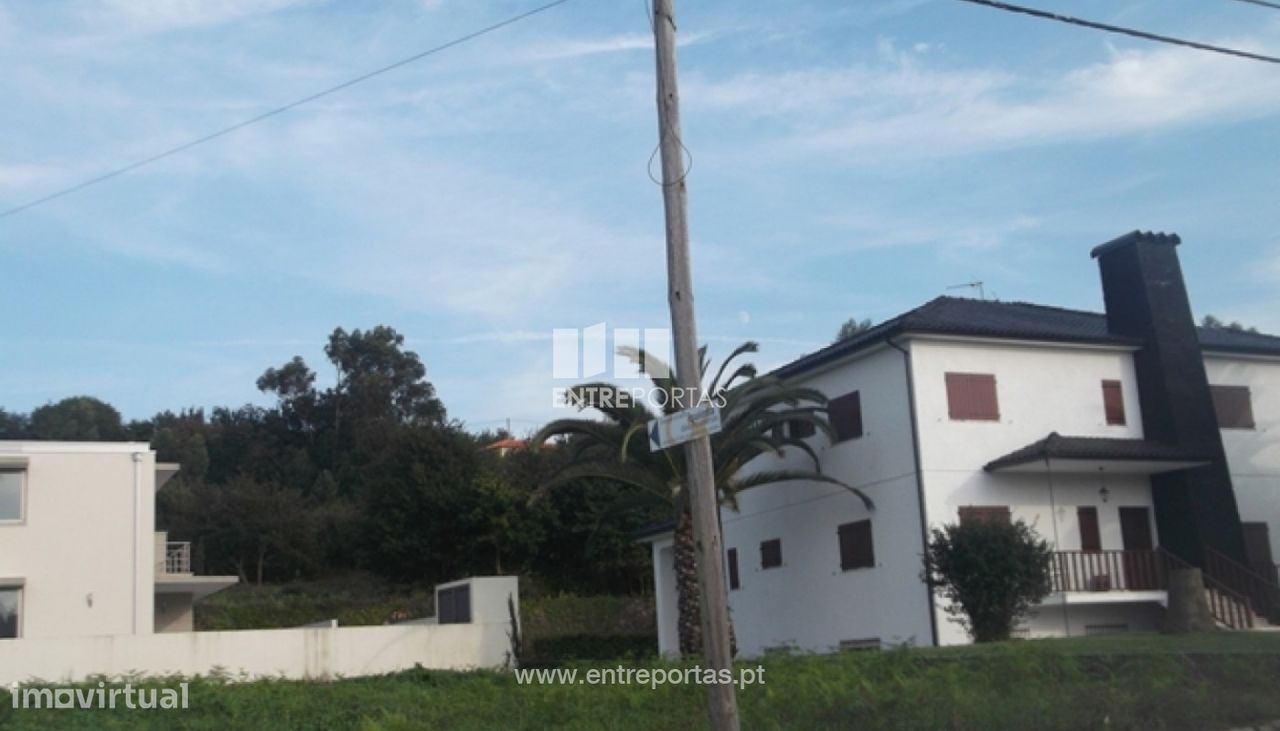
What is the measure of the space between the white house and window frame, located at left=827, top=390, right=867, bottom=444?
0.19 ft

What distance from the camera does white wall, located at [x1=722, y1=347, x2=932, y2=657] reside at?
2812cm

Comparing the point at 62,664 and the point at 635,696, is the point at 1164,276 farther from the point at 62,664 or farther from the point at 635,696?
the point at 62,664

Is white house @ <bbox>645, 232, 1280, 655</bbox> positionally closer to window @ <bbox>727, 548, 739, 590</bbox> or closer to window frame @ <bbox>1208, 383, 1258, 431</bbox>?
window frame @ <bbox>1208, 383, 1258, 431</bbox>

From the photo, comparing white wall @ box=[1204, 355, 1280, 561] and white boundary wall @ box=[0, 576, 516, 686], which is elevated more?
white wall @ box=[1204, 355, 1280, 561]

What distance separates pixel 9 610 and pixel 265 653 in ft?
33.0

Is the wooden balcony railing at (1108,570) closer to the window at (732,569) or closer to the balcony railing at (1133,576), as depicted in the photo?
the balcony railing at (1133,576)

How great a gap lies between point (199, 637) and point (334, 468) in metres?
53.5

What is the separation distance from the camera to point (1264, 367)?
33188 millimetres

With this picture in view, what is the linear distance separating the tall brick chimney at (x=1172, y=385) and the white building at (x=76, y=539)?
79.8 ft

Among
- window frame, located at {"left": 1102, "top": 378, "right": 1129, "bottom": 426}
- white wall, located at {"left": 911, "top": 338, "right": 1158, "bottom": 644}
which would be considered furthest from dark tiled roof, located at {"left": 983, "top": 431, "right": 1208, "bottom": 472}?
window frame, located at {"left": 1102, "top": 378, "right": 1129, "bottom": 426}

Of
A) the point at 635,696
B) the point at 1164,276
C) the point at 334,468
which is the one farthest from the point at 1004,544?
the point at 334,468

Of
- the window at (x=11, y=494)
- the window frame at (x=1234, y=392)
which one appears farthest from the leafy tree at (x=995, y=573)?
the window at (x=11, y=494)

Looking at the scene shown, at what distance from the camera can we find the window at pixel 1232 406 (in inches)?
1261

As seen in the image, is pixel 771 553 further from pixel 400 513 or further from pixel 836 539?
pixel 400 513
